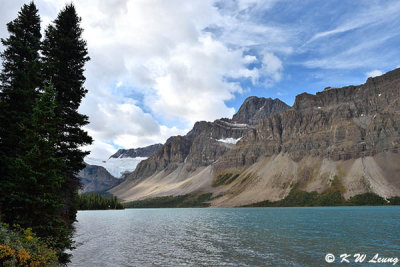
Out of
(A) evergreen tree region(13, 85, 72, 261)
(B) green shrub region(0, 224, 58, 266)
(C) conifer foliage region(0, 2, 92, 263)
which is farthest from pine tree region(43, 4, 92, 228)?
(B) green shrub region(0, 224, 58, 266)

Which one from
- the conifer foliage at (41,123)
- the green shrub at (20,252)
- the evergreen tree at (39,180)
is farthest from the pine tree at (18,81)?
the green shrub at (20,252)

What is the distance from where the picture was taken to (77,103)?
33.6m

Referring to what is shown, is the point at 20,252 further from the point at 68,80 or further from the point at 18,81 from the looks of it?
the point at 68,80

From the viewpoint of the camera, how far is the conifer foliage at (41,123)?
70.5ft

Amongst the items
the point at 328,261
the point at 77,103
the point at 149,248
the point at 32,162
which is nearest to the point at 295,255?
the point at 328,261

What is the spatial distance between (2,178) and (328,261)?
33.5m

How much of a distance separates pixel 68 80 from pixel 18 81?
5259 millimetres

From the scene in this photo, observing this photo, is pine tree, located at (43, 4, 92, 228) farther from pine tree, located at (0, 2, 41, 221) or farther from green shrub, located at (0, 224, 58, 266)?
green shrub, located at (0, 224, 58, 266)

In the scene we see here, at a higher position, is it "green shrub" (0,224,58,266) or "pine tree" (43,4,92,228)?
"pine tree" (43,4,92,228)

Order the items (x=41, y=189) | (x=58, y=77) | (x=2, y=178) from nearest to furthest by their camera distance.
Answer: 1. (x=41, y=189)
2. (x=2, y=178)
3. (x=58, y=77)

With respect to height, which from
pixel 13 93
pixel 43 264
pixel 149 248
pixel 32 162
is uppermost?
pixel 13 93

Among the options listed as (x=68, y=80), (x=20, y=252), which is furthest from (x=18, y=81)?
(x=20, y=252)

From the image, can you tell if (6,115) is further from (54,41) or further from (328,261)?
(328,261)

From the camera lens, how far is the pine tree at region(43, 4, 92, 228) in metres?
31.1
